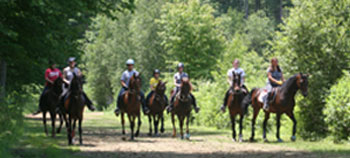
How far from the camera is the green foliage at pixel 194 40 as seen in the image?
5022 centimetres

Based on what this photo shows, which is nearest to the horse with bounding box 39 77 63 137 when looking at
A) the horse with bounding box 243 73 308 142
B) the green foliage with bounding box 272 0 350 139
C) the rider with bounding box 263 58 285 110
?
the horse with bounding box 243 73 308 142

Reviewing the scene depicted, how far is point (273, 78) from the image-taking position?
18547mm

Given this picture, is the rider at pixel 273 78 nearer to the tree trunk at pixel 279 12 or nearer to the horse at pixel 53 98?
the horse at pixel 53 98

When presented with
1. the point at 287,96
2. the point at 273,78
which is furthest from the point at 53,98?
the point at 287,96

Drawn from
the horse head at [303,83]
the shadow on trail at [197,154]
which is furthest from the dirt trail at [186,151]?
the horse head at [303,83]

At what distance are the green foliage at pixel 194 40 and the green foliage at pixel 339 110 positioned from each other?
103 ft

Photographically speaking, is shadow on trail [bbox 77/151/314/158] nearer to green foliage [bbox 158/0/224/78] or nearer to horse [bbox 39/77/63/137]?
horse [bbox 39/77/63/137]

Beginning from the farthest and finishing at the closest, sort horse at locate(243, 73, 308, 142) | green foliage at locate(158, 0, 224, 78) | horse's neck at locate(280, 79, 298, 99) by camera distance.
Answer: green foliage at locate(158, 0, 224, 78), horse's neck at locate(280, 79, 298, 99), horse at locate(243, 73, 308, 142)

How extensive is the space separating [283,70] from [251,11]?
283ft

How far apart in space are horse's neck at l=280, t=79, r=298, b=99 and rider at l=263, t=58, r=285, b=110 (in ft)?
1.16

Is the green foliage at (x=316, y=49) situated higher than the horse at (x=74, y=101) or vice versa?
the green foliage at (x=316, y=49)

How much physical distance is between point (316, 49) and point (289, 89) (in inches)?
106

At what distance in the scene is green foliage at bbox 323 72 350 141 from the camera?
17047 mm

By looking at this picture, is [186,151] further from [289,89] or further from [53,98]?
[53,98]
